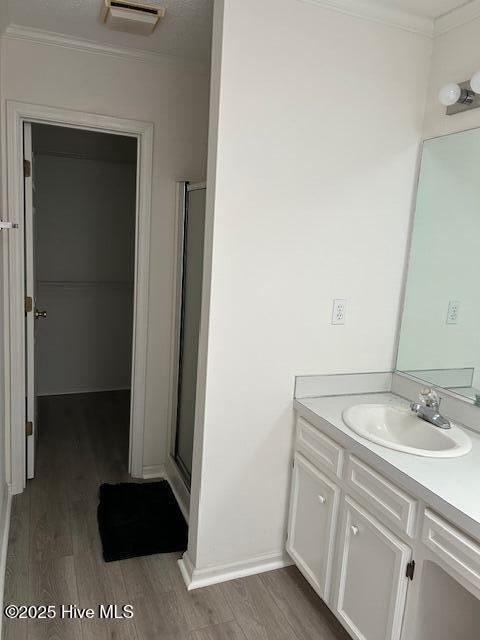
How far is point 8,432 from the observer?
2.81 metres

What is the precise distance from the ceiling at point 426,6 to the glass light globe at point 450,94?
35 centimetres

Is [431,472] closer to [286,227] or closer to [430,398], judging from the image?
[430,398]

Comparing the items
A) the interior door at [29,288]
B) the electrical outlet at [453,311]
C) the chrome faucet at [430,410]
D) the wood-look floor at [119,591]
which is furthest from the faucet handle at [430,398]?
the interior door at [29,288]

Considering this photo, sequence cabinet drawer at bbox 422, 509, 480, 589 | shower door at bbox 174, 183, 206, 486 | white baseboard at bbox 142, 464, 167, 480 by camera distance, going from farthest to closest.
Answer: white baseboard at bbox 142, 464, 167, 480 < shower door at bbox 174, 183, 206, 486 < cabinet drawer at bbox 422, 509, 480, 589

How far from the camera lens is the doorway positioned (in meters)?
4.44

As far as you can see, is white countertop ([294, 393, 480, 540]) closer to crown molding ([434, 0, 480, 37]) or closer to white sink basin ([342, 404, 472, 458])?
white sink basin ([342, 404, 472, 458])

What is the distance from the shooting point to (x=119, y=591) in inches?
86.7

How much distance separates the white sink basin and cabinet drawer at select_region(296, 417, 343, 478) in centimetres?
12

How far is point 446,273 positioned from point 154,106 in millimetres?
1835

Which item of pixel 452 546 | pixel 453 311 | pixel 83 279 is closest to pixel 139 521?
pixel 452 546

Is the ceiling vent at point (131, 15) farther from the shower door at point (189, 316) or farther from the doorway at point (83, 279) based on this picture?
the doorway at point (83, 279)

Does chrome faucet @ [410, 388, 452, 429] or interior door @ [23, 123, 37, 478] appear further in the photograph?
interior door @ [23, 123, 37, 478]

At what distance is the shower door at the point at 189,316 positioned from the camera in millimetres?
2752

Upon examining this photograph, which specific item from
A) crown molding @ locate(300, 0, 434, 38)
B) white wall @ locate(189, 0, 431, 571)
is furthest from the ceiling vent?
crown molding @ locate(300, 0, 434, 38)
